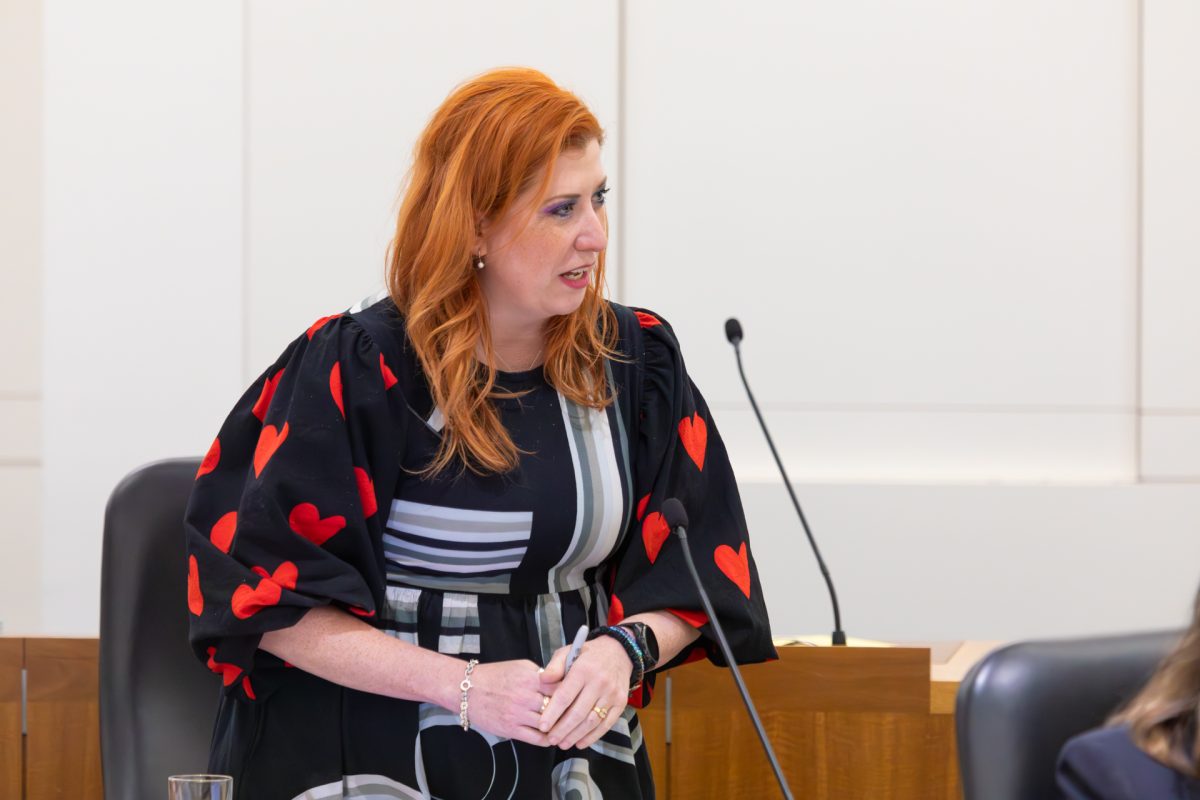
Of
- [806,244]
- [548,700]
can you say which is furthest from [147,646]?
[806,244]

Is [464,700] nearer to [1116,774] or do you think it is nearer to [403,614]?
[403,614]

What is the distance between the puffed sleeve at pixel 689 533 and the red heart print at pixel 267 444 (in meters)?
0.45

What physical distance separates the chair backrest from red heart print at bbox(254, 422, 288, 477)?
253 mm

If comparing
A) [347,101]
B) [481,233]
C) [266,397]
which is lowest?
[266,397]

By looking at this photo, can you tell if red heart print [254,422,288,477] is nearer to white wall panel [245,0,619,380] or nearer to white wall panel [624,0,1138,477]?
white wall panel [245,0,619,380]

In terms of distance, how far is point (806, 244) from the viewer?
3752 mm

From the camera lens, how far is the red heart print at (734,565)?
171cm

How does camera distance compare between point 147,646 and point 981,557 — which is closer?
point 147,646

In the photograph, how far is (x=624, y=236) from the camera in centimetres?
374

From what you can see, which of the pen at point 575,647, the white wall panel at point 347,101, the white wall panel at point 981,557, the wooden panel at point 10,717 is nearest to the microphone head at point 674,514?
the pen at point 575,647

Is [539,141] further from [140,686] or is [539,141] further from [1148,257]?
[1148,257]

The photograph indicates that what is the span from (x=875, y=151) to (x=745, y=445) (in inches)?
34.7

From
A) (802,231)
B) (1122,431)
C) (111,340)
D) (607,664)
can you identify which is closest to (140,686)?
(607,664)

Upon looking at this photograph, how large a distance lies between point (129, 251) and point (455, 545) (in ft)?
7.69
